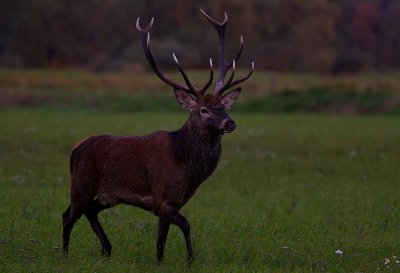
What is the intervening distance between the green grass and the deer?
558 mm

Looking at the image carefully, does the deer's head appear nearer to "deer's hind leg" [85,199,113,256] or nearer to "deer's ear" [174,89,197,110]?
"deer's ear" [174,89,197,110]

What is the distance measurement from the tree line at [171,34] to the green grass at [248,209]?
37275 millimetres

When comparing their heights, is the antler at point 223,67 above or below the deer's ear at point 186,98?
above

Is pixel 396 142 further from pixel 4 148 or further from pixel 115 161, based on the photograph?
pixel 115 161

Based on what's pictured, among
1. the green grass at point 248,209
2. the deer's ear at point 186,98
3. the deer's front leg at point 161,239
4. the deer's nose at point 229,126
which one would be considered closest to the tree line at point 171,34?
the green grass at point 248,209

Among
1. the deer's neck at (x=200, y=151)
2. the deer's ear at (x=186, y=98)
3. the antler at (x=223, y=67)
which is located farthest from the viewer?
the antler at (x=223, y=67)

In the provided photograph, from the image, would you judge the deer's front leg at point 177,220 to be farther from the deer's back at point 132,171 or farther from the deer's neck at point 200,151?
the deer's neck at point 200,151

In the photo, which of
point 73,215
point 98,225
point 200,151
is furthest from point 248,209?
point 73,215

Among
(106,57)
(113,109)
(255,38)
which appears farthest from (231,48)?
(113,109)

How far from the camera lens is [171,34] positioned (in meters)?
67.9

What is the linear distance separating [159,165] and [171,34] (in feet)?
193

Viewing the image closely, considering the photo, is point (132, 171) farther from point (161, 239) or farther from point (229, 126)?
point (229, 126)

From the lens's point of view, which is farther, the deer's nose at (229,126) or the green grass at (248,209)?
the green grass at (248,209)

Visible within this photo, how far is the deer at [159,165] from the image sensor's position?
946 centimetres
